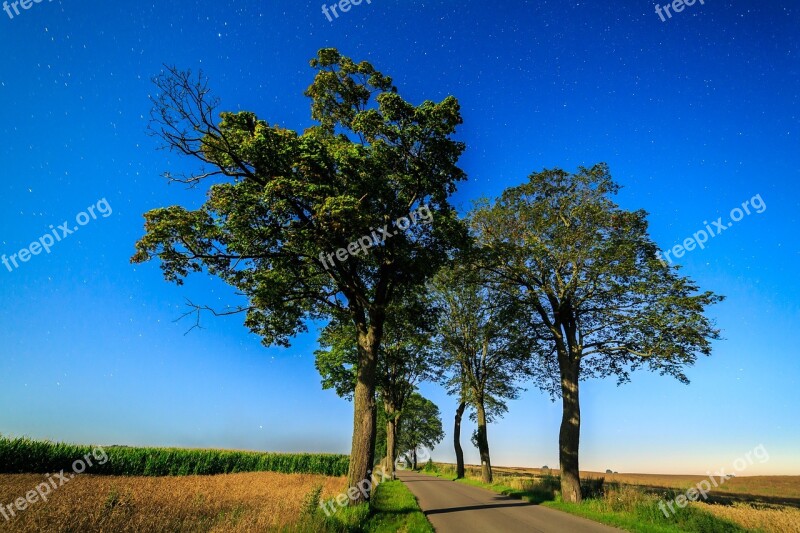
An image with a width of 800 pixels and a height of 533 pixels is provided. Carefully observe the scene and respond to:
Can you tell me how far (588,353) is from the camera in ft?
63.9

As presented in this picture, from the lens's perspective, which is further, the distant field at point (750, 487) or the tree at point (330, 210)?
the distant field at point (750, 487)

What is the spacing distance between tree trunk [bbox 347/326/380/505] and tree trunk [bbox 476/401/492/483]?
61.6 feet

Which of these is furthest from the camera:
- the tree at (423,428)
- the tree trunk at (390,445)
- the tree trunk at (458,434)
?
the tree at (423,428)

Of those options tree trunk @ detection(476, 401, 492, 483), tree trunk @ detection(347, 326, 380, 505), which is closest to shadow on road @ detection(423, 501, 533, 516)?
tree trunk @ detection(347, 326, 380, 505)

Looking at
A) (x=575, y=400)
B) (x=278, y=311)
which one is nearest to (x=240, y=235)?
(x=278, y=311)

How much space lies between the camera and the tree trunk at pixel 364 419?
41.1ft

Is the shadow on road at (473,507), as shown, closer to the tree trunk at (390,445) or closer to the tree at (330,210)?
the tree at (330,210)

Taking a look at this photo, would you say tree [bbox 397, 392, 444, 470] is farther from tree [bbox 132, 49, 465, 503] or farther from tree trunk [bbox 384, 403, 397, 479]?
tree [bbox 132, 49, 465, 503]

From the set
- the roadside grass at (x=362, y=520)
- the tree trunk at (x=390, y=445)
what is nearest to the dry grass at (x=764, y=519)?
the roadside grass at (x=362, y=520)

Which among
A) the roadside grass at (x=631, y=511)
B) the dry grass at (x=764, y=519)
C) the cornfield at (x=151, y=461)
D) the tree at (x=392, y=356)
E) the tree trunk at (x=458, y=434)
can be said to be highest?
the tree at (x=392, y=356)

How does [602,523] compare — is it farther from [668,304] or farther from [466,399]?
[466,399]

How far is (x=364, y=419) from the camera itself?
13062mm

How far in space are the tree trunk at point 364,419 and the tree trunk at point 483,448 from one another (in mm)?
18781

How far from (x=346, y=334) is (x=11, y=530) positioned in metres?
18.4
